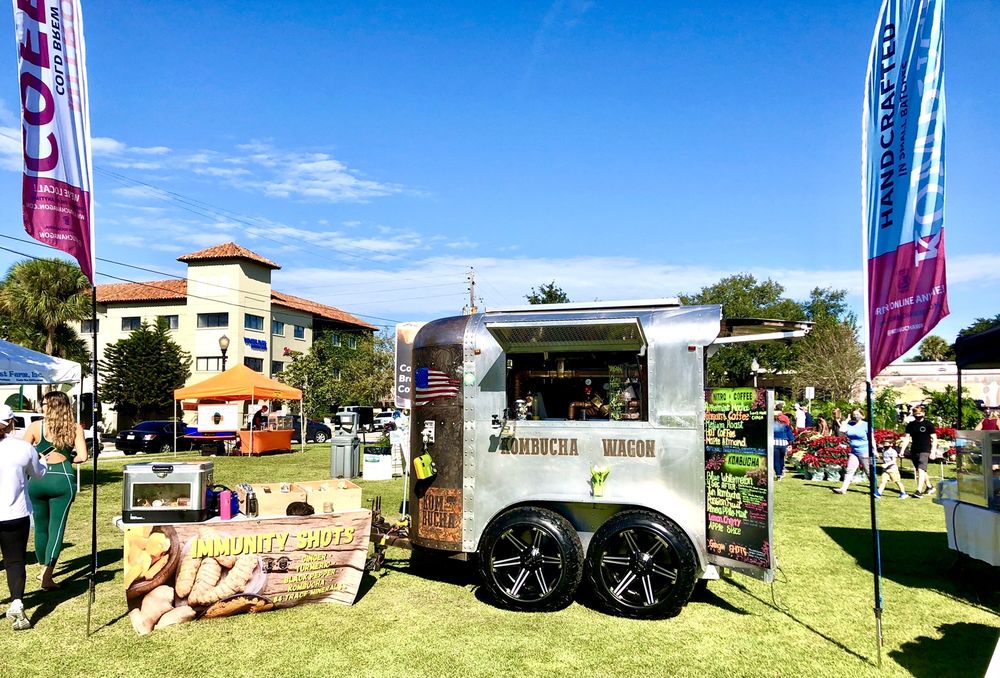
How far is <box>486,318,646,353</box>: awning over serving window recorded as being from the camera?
6117 millimetres

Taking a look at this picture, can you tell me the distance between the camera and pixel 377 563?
726 centimetres

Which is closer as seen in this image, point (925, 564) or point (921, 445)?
point (925, 564)

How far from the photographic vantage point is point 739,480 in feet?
19.5

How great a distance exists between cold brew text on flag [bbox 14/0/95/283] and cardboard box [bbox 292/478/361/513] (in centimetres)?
266

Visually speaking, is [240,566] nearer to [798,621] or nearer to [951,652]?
[798,621]

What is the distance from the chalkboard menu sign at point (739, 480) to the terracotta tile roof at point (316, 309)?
46860 mm

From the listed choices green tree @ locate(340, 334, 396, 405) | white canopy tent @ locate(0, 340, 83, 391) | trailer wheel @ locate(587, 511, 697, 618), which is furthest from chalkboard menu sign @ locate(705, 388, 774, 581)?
green tree @ locate(340, 334, 396, 405)

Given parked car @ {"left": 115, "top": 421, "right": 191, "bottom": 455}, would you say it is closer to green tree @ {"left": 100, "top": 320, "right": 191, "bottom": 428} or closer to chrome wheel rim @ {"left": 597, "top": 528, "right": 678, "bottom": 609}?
green tree @ {"left": 100, "top": 320, "right": 191, "bottom": 428}

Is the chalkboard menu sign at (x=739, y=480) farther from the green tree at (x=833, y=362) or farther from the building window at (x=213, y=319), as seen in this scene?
the building window at (x=213, y=319)

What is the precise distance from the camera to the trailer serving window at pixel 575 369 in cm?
626

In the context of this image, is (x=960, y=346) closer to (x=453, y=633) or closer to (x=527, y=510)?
(x=527, y=510)

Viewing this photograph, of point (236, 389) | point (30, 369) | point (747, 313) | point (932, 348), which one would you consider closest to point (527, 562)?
point (30, 369)

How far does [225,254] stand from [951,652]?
4577 cm

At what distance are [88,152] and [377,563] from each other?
4.55m
